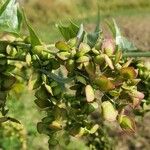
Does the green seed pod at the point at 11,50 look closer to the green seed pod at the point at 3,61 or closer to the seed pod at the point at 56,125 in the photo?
the green seed pod at the point at 3,61

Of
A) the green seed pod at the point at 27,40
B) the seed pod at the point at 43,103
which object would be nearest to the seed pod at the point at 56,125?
the seed pod at the point at 43,103

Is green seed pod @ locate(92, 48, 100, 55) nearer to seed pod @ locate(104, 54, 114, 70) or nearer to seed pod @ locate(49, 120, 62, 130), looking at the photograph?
seed pod @ locate(104, 54, 114, 70)

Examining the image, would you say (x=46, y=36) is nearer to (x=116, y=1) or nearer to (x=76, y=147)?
(x=116, y=1)

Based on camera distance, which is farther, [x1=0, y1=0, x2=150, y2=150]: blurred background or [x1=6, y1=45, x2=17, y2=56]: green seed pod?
[x1=0, y1=0, x2=150, y2=150]: blurred background

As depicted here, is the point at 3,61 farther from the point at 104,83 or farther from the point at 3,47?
the point at 104,83

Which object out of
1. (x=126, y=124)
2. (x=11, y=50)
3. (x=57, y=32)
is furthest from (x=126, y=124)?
(x=57, y=32)

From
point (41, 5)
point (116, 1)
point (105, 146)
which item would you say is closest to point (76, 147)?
point (105, 146)

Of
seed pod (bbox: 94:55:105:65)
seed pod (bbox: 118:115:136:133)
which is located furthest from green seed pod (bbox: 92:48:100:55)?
seed pod (bbox: 118:115:136:133)

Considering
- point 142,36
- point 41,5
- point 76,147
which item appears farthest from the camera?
point 41,5
